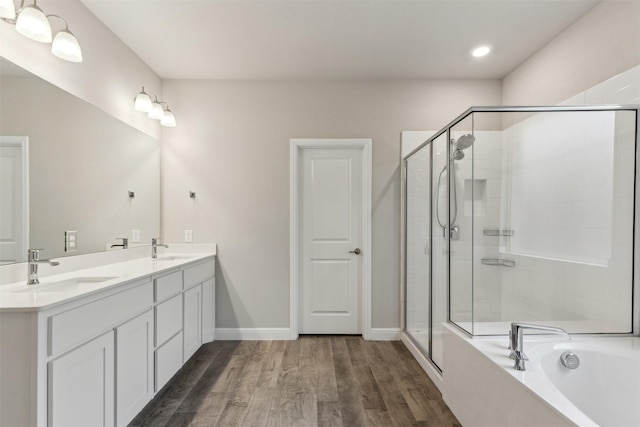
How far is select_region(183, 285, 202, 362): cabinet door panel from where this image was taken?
2553 millimetres

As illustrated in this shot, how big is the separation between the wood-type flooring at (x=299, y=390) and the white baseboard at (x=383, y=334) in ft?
0.41

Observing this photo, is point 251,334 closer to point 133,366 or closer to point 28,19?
point 133,366

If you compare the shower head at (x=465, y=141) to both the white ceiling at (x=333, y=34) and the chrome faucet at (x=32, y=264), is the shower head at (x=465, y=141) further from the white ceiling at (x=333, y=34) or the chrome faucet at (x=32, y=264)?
the chrome faucet at (x=32, y=264)

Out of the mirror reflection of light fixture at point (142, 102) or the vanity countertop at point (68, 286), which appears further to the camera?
the mirror reflection of light fixture at point (142, 102)

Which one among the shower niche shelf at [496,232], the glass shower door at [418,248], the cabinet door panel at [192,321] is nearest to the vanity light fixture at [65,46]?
the cabinet door panel at [192,321]

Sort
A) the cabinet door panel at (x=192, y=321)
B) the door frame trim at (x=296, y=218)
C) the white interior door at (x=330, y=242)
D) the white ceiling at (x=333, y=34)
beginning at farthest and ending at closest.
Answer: the white interior door at (x=330, y=242)
the door frame trim at (x=296, y=218)
the cabinet door panel at (x=192, y=321)
the white ceiling at (x=333, y=34)

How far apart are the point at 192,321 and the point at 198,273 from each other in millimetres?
399

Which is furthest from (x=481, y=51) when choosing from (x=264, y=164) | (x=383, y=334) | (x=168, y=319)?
(x=168, y=319)

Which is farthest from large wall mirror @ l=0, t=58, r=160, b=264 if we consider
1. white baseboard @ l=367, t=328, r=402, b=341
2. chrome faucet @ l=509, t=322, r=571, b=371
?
chrome faucet @ l=509, t=322, r=571, b=371

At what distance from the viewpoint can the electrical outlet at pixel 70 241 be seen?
6.60 feet

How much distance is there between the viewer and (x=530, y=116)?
2002mm

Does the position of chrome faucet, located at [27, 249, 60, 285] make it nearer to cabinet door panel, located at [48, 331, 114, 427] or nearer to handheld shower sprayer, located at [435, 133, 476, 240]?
cabinet door panel, located at [48, 331, 114, 427]

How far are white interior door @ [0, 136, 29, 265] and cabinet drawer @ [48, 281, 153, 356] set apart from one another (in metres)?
0.57

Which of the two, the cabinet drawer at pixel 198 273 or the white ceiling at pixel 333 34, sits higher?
the white ceiling at pixel 333 34
